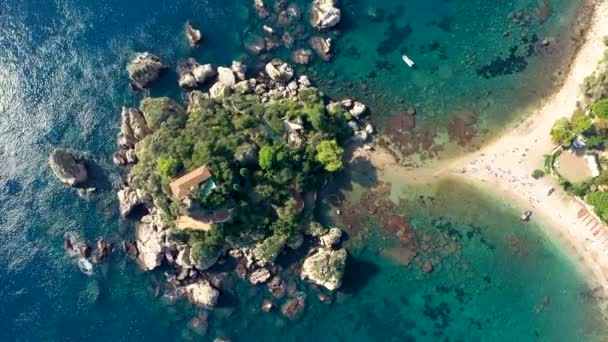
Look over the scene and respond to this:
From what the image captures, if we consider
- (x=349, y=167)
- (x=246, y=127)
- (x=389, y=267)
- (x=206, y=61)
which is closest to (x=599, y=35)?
(x=349, y=167)

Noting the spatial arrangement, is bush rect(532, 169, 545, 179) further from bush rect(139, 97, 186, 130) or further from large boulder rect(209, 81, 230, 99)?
bush rect(139, 97, 186, 130)

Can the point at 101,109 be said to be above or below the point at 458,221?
below

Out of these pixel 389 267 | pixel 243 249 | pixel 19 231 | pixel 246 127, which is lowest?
pixel 19 231

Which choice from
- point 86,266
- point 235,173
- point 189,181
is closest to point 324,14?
point 235,173

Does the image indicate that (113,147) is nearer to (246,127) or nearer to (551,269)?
(246,127)

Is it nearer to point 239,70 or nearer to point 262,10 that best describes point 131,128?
point 239,70

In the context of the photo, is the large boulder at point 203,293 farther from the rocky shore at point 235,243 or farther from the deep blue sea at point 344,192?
the deep blue sea at point 344,192
